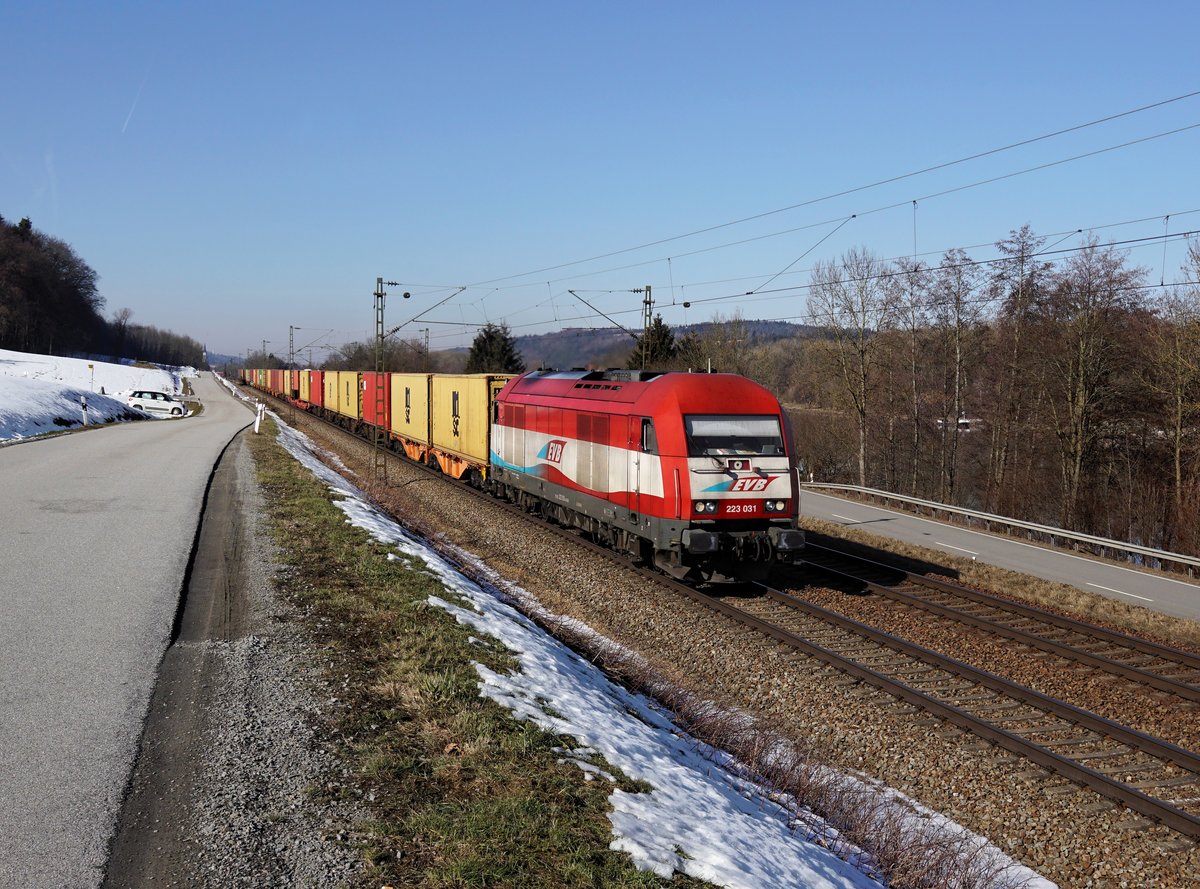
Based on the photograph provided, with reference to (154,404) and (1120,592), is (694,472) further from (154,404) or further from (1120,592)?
(154,404)

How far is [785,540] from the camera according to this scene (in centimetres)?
1343

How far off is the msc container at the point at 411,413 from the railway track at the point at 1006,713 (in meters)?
18.6

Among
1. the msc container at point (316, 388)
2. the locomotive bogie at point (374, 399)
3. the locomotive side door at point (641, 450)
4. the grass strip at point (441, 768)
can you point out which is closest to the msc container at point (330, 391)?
the msc container at point (316, 388)

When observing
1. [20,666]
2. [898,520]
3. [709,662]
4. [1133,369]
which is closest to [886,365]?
[1133,369]

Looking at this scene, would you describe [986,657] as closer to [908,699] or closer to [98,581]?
[908,699]

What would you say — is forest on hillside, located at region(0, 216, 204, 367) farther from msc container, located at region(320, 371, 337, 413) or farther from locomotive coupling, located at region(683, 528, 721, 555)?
locomotive coupling, located at region(683, 528, 721, 555)

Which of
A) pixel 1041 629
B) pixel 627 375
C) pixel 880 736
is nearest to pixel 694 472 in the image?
pixel 627 375

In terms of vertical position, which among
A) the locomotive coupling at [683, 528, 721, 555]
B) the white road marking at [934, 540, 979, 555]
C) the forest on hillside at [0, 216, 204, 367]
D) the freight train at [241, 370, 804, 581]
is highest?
the forest on hillside at [0, 216, 204, 367]

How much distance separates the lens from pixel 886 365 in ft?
126

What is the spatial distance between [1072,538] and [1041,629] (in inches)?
352

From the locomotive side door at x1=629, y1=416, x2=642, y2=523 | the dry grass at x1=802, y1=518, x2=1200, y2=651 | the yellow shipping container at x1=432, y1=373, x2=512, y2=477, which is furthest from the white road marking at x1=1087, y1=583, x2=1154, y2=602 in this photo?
the yellow shipping container at x1=432, y1=373, x2=512, y2=477

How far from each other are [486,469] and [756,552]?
12.3m

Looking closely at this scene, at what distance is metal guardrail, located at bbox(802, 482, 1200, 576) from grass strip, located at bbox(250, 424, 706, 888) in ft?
52.5

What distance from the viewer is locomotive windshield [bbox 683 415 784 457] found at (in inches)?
526
